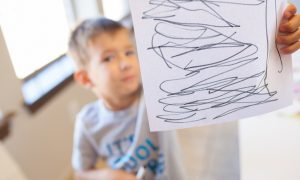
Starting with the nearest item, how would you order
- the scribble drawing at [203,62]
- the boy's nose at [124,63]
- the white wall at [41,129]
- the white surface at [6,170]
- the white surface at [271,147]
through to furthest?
the scribble drawing at [203,62]
the white surface at [271,147]
the boy's nose at [124,63]
the white surface at [6,170]
the white wall at [41,129]

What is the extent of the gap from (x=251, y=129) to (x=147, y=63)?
0.39m

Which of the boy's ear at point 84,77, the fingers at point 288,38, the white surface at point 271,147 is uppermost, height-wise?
the fingers at point 288,38

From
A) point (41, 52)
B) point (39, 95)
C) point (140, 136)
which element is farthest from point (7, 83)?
point (140, 136)

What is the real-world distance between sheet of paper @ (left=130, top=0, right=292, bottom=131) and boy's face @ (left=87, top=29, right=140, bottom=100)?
35 centimetres

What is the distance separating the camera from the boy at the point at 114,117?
2.27 ft

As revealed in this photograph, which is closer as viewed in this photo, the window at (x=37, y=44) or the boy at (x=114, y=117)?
the boy at (x=114, y=117)

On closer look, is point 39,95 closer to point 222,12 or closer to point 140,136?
point 140,136

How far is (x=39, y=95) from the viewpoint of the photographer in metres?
1.39

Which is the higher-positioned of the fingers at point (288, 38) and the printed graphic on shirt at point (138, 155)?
the fingers at point (288, 38)

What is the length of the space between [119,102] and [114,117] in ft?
0.15

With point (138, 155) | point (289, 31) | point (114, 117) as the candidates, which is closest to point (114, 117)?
point (114, 117)

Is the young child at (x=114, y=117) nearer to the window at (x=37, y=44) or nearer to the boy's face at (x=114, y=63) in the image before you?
the boy's face at (x=114, y=63)

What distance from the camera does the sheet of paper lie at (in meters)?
0.32

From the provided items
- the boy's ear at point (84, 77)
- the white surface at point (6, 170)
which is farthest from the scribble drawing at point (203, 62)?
the white surface at point (6, 170)
